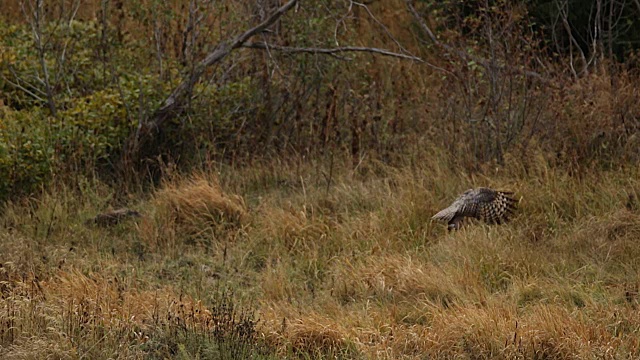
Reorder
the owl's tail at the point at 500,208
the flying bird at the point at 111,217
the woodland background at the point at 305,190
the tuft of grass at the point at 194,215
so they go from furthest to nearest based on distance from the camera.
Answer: the flying bird at the point at 111,217, the tuft of grass at the point at 194,215, the owl's tail at the point at 500,208, the woodland background at the point at 305,190

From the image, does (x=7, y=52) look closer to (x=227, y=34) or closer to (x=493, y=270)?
(x=227, y=34)

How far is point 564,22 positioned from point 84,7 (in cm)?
632

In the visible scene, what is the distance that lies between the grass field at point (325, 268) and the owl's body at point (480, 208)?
82 millimetres

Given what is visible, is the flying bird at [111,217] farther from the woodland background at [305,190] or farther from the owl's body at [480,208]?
the owl's body at [480,208]

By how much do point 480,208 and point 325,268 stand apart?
3.94ft

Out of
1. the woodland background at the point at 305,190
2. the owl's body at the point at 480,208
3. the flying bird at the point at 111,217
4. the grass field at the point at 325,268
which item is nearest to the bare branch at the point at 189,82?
the woodland background at the point at 305,190

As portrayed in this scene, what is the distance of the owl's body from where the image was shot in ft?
23.4

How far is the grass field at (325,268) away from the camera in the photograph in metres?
5.32

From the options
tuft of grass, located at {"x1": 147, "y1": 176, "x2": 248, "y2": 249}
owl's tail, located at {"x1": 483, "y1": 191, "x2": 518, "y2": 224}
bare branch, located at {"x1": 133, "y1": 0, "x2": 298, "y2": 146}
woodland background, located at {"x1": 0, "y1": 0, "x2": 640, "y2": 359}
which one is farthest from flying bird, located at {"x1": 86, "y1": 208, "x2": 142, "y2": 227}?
owl's tail, located at {"x1": 483, "y1": 191, "x2": 518, "y2": 224}

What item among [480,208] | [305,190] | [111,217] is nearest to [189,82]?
[305,190]

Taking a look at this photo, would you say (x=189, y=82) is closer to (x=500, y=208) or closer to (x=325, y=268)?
(x=325, y=268)

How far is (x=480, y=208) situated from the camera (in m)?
7.13

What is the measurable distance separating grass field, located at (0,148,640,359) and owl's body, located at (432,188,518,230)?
0.08m

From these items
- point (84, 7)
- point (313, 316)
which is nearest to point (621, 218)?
point (313, 316)
